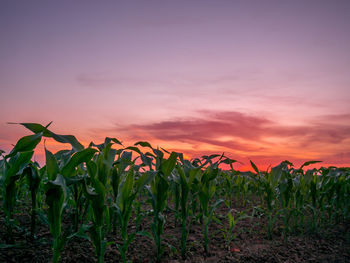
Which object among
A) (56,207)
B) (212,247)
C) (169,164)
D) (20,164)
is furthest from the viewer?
(212,247)

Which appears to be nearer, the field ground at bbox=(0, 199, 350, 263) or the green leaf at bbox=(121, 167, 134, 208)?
the green leaf at bbox=(121, 167, 134, 208)

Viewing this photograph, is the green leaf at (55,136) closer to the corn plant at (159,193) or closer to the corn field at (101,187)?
the corn field at (101,187)

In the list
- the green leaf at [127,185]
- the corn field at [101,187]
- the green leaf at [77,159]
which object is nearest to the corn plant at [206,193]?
the corn field at [101,187]

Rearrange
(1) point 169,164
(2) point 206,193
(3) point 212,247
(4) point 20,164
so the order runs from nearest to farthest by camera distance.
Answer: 1. (4) point 20,164
2. (1) point 169,164
3. (2) point 206,193
4. (3) point 212,247

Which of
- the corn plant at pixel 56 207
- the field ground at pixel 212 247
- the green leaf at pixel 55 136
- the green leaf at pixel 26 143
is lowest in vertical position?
the field ground at pixel 212 247

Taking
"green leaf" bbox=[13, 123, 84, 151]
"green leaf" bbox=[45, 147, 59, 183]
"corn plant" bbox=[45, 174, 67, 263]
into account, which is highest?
"green leaf" bbox=[13, 123, 84, 151]

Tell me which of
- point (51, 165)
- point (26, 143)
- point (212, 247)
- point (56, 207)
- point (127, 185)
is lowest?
point (212, 247)

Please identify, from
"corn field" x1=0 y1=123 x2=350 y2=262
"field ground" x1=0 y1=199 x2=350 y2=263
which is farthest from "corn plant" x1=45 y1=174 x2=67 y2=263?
"field ground" x1=0 y1=199 x2=350 y2=263

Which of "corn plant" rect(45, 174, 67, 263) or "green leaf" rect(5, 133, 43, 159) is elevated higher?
"green leaf" rect(5, 133, 43, 159)

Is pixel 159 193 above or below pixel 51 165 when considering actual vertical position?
below

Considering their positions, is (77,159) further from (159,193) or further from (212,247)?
(212,247)

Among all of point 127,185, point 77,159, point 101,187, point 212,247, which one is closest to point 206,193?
point 212,247

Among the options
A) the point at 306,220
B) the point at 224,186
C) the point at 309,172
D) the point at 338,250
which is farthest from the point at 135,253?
the point at 224,186

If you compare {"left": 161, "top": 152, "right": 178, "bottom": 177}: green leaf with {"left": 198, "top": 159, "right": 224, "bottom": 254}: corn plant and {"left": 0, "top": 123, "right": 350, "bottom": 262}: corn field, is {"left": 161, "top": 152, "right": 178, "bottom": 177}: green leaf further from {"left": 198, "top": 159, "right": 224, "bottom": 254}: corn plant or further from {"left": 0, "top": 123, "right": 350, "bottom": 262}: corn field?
{"left": 198, "top": 159, "right": 224, "bottom": 254}: corn plant
